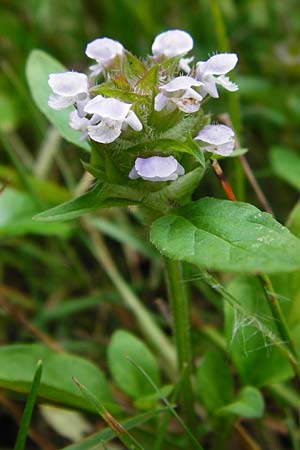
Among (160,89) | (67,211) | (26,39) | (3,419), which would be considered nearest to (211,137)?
(160,89)

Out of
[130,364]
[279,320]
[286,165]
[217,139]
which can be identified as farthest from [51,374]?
[286,165]

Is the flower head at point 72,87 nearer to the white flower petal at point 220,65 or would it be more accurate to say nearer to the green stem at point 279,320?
the white flower petal at point 220,65

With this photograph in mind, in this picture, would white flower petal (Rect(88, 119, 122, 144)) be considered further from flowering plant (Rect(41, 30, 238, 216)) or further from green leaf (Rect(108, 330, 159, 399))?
green leaf (Rect(108, 330, 159, 399))

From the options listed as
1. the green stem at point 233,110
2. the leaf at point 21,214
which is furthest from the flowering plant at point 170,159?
the leaf at point 21,214

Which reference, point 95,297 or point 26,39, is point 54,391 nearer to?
point 95,297

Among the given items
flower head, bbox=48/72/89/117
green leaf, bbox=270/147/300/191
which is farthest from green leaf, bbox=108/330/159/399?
green leaf, bbox=270/147/300/191

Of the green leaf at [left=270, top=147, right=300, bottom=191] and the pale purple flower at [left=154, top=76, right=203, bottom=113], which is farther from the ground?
the pale purple flower at [left=154, top=76, right=203, bottom=113]
